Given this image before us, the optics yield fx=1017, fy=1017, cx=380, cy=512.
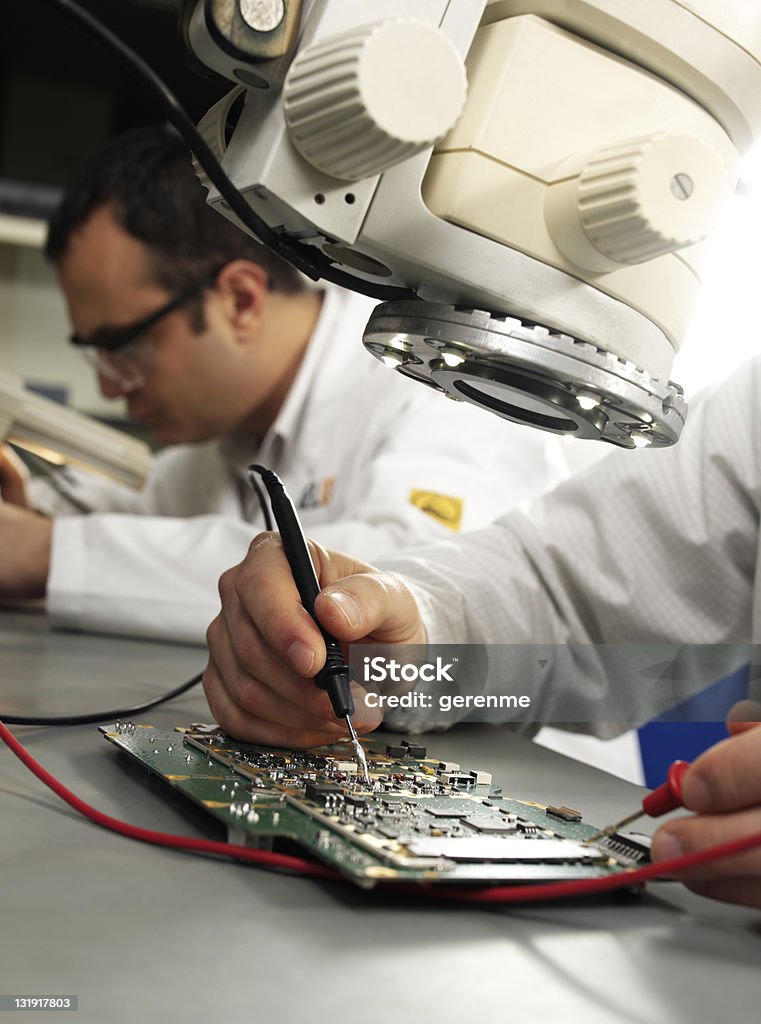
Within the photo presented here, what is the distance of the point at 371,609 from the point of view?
0.65 m

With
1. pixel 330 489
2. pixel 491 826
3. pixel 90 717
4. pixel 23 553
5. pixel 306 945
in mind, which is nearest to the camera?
pixel 306 945

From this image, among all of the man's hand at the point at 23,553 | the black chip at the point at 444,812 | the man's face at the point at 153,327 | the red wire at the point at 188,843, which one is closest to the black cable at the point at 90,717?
the red wire at the point at 188,843

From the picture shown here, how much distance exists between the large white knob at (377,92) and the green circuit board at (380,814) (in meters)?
0.29

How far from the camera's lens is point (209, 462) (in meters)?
2.05

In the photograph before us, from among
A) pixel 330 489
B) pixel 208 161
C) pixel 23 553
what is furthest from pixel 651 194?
pixel 330 489

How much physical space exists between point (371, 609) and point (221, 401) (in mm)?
1153

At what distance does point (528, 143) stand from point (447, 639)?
1.44 feet

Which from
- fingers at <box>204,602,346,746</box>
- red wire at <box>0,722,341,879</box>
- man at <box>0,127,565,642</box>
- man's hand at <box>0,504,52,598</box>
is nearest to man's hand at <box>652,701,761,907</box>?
red wire at <box>0,722,341,879</box>

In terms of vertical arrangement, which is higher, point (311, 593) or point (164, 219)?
point (164, 219)

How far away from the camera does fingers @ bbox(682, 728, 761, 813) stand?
1.34 ft

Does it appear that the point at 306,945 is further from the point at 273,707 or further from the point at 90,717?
the point at 90,717

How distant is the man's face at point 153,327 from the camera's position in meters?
1.67

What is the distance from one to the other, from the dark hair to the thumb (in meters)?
1.03

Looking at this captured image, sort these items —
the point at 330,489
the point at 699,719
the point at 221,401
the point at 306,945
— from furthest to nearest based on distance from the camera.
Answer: the point at 221,401, the point at 330,489, the point at 699,719, the point at 306,945
